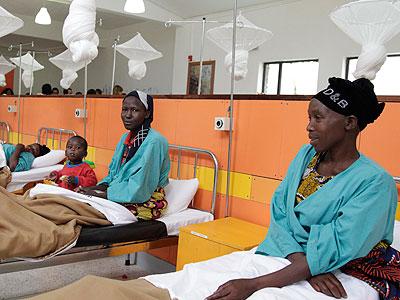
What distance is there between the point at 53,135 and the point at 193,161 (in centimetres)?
283

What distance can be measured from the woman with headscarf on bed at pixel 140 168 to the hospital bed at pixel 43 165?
62.3 inches

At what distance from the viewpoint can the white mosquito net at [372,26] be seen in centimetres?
277

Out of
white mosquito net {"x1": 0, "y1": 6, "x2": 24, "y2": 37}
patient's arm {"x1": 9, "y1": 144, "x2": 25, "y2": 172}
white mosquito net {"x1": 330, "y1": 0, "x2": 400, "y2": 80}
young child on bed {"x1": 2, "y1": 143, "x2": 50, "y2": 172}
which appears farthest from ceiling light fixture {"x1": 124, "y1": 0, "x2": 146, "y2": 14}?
white mosquito net {"x1": 330, "y1": 0, "x2": 400, "y2": 80}

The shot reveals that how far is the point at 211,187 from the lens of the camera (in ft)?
11.9

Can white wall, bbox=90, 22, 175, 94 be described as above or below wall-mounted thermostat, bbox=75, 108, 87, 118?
above

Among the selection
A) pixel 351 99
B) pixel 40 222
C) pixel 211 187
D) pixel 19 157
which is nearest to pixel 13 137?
pixel 19 157

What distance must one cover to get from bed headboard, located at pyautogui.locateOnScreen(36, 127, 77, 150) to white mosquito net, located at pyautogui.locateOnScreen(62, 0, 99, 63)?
154 cm

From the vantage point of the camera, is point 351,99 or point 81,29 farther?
point 81,29

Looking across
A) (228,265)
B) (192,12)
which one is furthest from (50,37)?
(228,265)

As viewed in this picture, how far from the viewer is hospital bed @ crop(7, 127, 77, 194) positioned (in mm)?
4699

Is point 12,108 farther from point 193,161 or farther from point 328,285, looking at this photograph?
point 328,285

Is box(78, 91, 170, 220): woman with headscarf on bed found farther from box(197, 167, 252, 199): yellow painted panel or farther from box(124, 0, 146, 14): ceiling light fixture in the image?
box(124, 0, 146, 14): ceiling light fixture

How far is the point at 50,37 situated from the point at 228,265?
→ 36.4ft

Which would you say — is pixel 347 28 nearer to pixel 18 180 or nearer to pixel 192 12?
pixel 18 180
